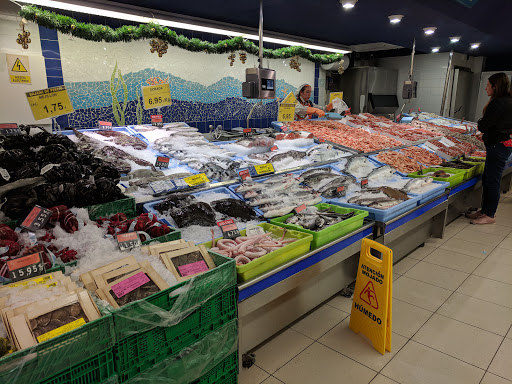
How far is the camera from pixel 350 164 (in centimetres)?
504

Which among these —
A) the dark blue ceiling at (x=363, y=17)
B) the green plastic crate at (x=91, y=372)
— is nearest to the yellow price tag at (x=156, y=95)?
A: the dark blue ceiling at (x=363, y=17)

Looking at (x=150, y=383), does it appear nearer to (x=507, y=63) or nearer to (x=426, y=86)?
(x=426, y=86)

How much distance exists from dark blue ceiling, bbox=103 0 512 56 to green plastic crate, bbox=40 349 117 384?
4139 mm

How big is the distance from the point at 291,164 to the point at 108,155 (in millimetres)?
2298

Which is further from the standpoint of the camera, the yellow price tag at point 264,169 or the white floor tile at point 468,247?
the white floor tile at point 468,247

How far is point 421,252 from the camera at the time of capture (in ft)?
16.4

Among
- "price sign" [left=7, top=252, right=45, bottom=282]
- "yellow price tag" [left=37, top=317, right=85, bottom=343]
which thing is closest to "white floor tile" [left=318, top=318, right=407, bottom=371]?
"yellow price tag" [left=37, top=317, right=85, bottom=343]

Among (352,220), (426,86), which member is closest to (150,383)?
(352,220)

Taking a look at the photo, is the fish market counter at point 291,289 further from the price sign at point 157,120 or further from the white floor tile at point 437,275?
the price sign at point 157,120

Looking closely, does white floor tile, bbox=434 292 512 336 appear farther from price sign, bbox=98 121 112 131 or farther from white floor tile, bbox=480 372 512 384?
price sign, bbox=98 121 112 131

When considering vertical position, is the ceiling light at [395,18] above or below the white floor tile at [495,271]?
above

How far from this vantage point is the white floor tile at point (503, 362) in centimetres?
269

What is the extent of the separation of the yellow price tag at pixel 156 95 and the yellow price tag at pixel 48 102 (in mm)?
1239

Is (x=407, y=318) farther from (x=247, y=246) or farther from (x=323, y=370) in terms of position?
(x=247, y=246)
